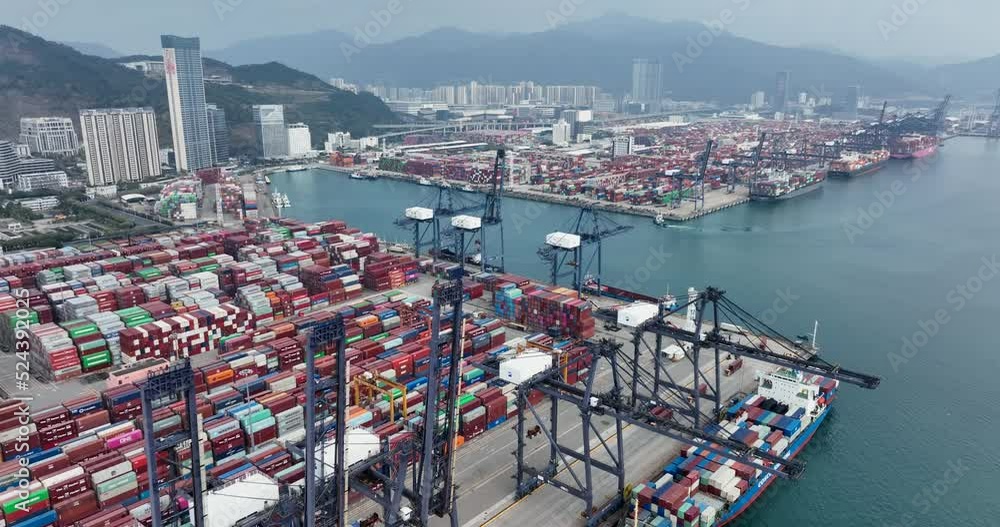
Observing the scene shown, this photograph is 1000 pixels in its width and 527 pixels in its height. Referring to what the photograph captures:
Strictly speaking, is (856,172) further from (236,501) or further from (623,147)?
(236,501)

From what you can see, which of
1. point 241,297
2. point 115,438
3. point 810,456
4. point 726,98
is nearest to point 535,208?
point 241,297

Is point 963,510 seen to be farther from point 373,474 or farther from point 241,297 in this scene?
point 241,297

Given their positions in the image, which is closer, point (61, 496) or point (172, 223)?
point (61, 496)

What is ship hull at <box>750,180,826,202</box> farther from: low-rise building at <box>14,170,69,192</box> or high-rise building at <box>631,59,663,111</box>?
high-rise building at <box>631,59,663,111</box>

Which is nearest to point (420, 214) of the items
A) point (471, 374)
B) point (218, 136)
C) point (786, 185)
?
point (471, 374)

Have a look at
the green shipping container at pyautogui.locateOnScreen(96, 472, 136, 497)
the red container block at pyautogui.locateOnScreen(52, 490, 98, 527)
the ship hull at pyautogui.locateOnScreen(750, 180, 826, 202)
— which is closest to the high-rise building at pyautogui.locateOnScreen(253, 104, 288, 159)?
the ship hull at pyautogui.locateOnScreen(750, 180, 826, 202)

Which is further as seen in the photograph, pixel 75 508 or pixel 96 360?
pixel 96 360
